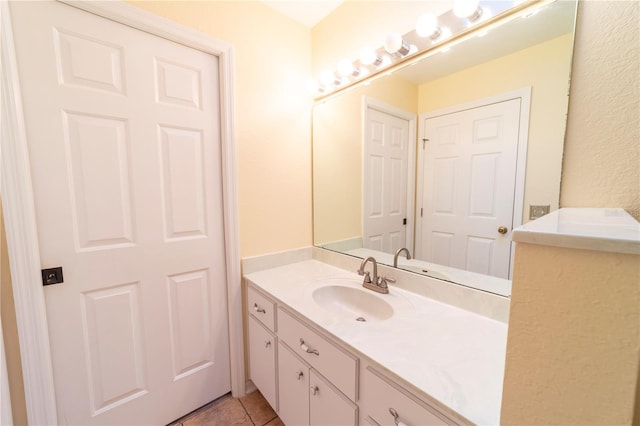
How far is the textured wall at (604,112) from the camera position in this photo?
24.0 inches

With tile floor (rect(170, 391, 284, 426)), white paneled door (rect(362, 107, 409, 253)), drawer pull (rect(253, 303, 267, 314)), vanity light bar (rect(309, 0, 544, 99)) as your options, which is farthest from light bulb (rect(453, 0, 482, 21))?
tile floor (rect(170, 391, 284, 426))

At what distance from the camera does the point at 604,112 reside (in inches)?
26.1

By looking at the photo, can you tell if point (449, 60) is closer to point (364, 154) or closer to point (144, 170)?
point (364, 154)

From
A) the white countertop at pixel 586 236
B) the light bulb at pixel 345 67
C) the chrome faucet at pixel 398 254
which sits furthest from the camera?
the light bulb at pixel 345 67

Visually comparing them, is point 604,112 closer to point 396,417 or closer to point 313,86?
point 396,417

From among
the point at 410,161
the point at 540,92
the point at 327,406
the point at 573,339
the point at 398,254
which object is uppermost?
the point at 540,92

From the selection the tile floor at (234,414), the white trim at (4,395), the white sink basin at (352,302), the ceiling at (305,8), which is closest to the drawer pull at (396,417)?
the white sink basin at (352,302)

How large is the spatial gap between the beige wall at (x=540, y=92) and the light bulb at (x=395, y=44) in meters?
0.33

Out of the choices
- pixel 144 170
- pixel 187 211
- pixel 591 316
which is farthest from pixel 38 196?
pixel 591 316

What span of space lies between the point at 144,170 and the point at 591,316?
1501 mm

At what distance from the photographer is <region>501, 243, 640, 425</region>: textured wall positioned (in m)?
0.34

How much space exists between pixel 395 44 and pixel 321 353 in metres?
1.38

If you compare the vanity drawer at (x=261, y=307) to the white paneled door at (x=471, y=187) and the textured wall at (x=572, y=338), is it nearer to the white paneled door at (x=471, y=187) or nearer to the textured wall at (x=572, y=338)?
the white paneled door at (x=471, y=187)

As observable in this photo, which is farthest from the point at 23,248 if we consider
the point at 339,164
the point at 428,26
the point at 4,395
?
the point at 428,26
